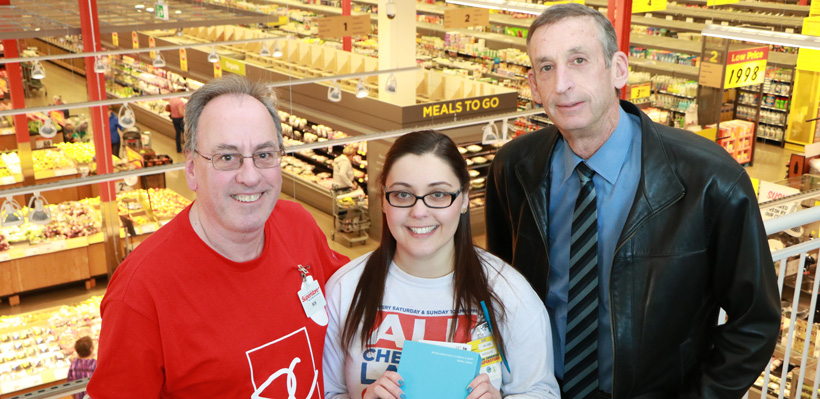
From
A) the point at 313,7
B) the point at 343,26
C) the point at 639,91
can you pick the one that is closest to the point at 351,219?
the point at 343,26

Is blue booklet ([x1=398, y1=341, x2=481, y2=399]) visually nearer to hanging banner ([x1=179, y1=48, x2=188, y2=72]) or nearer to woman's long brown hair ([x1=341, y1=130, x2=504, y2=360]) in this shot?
woman's long brown hair ([x1=341, y1=130, x2=504, y2=360])

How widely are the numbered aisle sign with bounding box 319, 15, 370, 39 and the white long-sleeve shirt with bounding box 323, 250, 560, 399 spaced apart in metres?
8.74

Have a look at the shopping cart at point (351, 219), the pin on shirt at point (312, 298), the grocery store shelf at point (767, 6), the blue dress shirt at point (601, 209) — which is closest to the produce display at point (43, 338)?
the shopping cart at point (351, 219)

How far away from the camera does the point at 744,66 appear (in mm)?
11289

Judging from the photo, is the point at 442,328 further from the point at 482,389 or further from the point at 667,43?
the point at 667,43

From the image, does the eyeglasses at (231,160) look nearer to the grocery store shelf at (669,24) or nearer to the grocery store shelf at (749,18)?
the grocery store shelf at (749,18)

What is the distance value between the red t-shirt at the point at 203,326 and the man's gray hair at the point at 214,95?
0.63 feet

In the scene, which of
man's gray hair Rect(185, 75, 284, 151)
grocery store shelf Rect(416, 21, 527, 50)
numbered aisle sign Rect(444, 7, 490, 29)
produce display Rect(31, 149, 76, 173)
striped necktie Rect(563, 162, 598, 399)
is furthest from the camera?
grocery store shelf Rect(416, 21, 527, 50)

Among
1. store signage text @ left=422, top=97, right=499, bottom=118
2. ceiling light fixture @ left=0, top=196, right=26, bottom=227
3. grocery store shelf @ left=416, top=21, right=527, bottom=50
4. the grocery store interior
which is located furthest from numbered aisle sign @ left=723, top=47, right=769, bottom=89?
ceiling light fixture @ left=0, top=196, right=26, bottom=227

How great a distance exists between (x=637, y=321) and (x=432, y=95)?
1053cm

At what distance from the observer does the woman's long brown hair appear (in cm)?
176

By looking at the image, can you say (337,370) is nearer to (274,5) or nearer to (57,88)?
(274,5)

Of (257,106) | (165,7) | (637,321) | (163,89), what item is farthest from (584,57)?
(163,89)

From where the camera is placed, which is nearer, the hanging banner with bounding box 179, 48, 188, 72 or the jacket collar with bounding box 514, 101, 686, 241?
the jacket collar with bounding box 514, 101, 686, 241
